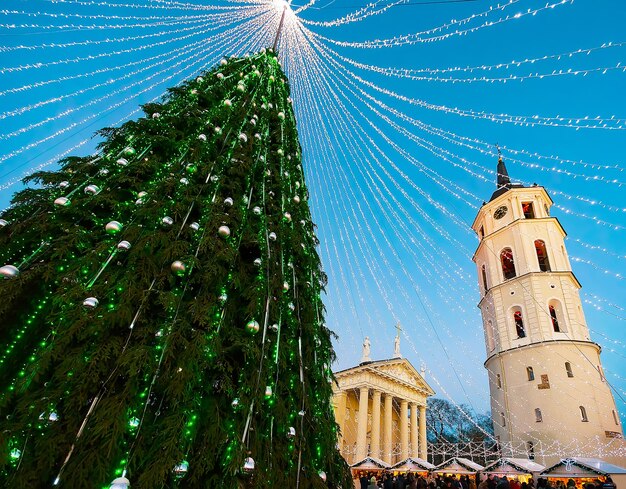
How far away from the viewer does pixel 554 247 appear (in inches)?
833

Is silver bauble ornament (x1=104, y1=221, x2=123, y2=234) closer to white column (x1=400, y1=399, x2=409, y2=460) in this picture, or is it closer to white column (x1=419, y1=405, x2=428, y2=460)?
white column (x1=400, y1=399, x2=409, y2=460)

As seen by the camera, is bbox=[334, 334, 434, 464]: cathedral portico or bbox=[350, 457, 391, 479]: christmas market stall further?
bbox=[334, 334, 434, 464]: cathedral portico

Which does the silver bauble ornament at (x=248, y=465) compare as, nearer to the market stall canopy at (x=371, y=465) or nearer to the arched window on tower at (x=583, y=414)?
the market stall canopy at (x=371, y=465)

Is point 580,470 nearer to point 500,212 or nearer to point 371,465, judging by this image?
point 371,465

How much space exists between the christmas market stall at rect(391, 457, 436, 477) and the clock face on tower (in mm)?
16746

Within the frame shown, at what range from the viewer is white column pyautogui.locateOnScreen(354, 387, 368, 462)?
21609 mm

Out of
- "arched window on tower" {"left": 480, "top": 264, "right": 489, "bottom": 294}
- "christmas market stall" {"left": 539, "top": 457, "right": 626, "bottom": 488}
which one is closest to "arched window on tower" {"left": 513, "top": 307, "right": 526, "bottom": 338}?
"arched window on tower" {"left": 480, "top": 264, "right": 489, "bottom": 294}

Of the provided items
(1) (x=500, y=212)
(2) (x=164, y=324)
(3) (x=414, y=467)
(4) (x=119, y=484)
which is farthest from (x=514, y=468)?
(4) (x=119, y=484)

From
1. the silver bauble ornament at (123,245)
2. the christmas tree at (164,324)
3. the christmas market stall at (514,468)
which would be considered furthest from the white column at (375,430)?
the silver bauble ornament at (123,245)

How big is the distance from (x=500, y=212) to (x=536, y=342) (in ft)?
31.6

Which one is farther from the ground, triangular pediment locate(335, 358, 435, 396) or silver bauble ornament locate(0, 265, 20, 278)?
triangular pediment locate(335, 358, 435, 396)

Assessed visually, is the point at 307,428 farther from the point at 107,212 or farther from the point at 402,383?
the point at 402,383

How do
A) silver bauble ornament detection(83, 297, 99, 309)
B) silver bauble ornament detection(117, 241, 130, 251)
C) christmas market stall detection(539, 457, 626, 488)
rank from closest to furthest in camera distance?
silver bauble ornament detection(83, 297, 99, 309)
silver bauble ornament detection(117, 241, 130, 251)
christmas market stall detection(539, 457, 626, 488)

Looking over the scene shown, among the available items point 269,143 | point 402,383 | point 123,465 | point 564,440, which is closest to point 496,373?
point 564,440
